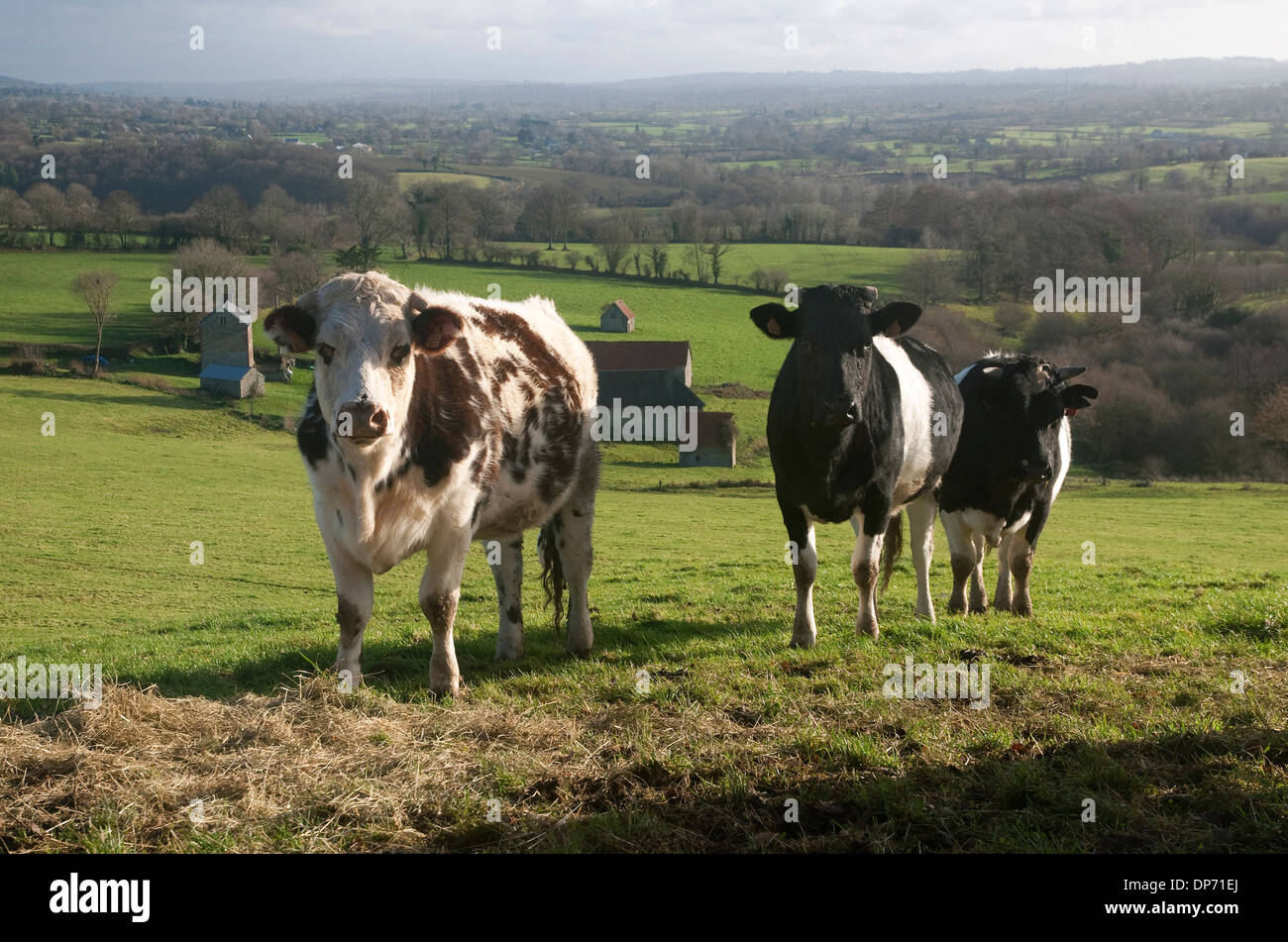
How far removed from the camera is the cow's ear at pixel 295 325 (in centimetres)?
654

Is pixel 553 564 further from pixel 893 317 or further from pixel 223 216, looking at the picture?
pixel 223 216

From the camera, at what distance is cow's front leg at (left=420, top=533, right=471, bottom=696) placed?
7117mm

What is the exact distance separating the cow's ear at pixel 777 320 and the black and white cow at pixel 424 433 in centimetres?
174

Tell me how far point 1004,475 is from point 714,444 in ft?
144

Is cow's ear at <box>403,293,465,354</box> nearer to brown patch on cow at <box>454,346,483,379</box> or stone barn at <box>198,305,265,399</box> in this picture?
brown patch on cow at <box>454,346,483,379</box>

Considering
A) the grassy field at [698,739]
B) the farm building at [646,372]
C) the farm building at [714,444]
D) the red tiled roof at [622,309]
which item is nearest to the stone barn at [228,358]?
the farm building at [646,372]

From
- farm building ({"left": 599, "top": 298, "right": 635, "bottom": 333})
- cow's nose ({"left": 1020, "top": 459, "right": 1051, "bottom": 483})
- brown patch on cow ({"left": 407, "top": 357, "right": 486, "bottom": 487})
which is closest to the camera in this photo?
brown patch on cow ({"left": 407, "top": 357, "right": 486, "bottom": 487})

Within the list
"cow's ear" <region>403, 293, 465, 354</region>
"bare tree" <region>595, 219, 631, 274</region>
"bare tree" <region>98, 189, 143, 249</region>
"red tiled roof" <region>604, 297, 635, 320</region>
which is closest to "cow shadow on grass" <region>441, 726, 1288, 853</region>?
"cow's ear" <region>403, 293, 465, 354</region>

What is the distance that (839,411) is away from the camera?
7.91m

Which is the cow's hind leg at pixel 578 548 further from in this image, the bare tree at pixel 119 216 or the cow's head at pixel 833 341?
the bare tree at pixel 119 216

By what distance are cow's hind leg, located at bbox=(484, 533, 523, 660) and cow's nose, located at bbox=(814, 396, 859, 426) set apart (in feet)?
8.75

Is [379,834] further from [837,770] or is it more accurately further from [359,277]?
[359,277]
